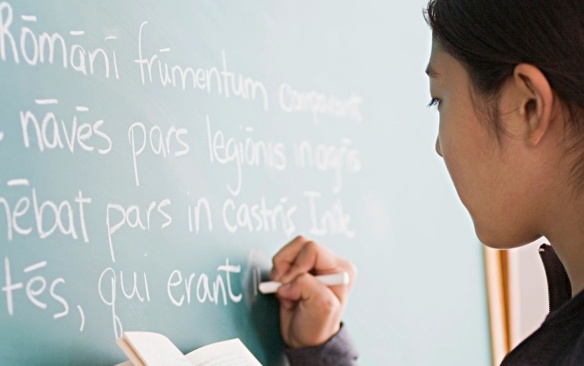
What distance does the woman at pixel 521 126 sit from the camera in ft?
2.64

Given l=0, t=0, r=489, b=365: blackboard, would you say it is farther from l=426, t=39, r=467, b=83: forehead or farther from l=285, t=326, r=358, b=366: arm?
l=426, t=39, r=467, b=83: forehead

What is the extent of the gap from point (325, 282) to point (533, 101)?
453mm

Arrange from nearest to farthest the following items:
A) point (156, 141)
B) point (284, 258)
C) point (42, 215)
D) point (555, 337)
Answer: point (555, 337), point (42, 215), point (156, 141), point (284, 258)

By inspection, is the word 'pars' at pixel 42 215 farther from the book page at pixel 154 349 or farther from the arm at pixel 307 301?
the arm at pixel 307 301

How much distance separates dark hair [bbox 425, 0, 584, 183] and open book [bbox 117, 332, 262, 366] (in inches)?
16.2

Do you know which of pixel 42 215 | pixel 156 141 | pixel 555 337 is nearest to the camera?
pixel 555 337

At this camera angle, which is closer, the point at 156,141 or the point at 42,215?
the point at 42,215

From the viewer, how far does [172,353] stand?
98cm


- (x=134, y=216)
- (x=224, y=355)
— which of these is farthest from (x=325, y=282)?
(x=134, y=216)

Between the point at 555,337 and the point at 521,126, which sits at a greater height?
the point at 521,126

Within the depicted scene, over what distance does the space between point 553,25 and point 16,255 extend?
1.80 ft

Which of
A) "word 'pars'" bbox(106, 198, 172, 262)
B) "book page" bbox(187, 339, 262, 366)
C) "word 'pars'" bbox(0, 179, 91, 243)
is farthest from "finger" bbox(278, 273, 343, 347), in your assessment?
"word 'pars'" bbox(0, 179, 91, 243)

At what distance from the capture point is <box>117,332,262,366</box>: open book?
3.04 ft

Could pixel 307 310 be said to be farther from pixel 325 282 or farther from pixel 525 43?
pixel 525 43
